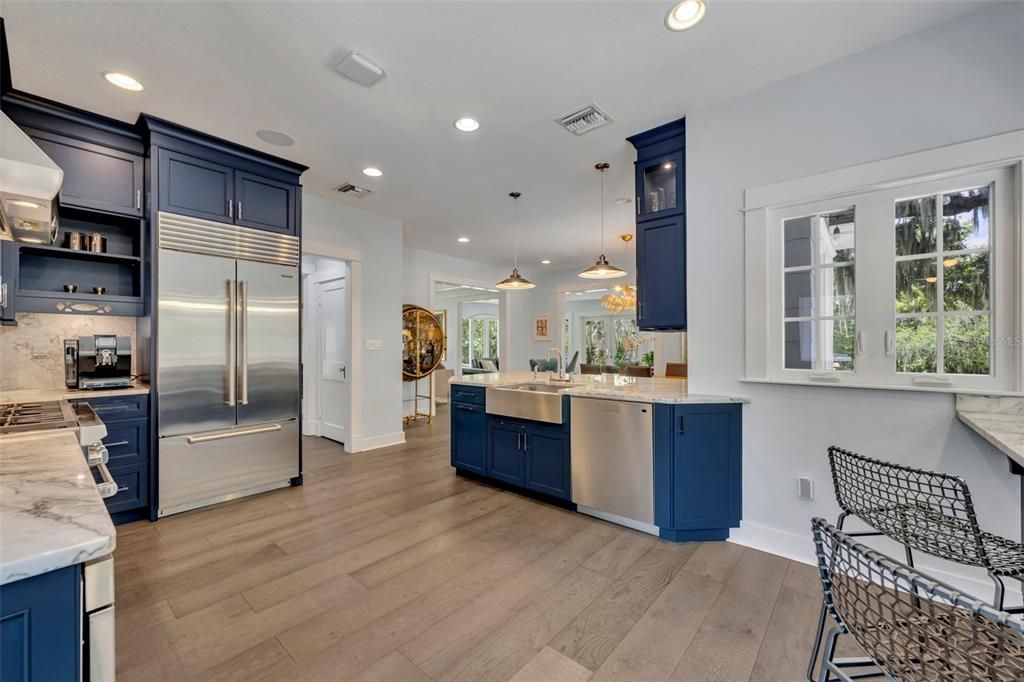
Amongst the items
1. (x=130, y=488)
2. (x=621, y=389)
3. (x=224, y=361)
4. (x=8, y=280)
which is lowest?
(x=130, y=488)

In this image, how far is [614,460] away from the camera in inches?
113

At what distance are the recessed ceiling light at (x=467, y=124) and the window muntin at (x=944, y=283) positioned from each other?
2.50 metres

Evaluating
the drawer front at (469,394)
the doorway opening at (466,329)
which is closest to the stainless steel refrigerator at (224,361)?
the drawer front at (469,394)

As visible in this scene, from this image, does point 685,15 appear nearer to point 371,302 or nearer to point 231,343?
point 231,343

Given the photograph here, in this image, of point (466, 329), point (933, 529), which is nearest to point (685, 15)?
point (933, 529)

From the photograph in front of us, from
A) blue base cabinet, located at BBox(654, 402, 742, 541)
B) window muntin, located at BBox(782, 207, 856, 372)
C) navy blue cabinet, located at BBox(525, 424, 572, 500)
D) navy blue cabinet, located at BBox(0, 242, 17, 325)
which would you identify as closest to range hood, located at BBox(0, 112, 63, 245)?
navy blue cabinet, located at BBox(0, 242, 17, 325)

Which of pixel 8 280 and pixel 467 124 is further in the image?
pixel 467 124

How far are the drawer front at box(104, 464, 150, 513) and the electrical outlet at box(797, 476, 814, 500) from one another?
421 centimetres

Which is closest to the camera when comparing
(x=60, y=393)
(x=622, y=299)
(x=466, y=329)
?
(x=60, y=393)

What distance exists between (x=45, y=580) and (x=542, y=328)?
817 centimetres

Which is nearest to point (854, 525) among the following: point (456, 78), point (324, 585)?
point (324, 585)

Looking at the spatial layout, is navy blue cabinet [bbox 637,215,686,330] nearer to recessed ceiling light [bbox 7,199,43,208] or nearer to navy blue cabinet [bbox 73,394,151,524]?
recessed ceiling light [bbox 7,199,43,208]

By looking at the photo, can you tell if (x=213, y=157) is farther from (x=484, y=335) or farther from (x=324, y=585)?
(x=484, y=335)

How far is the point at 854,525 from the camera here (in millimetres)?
2270
